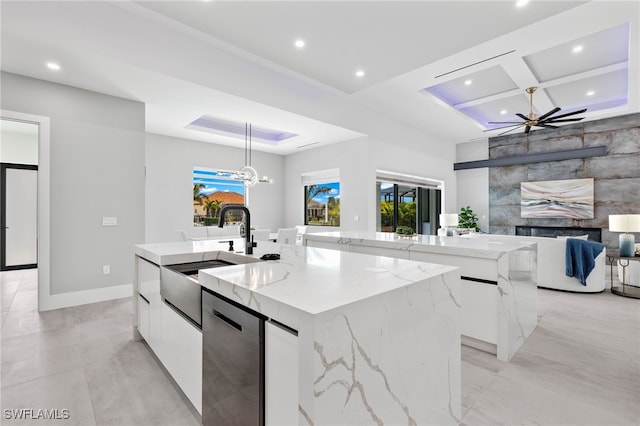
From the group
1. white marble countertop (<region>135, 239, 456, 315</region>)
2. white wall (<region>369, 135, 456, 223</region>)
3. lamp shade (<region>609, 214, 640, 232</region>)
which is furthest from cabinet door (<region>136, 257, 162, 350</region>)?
lamp shade (<region>609, 214, 640, 232</region>)

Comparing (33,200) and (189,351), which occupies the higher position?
(33,200)

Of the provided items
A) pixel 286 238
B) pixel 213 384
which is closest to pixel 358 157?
pixel 286 238

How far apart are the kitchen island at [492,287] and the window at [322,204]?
178 inches

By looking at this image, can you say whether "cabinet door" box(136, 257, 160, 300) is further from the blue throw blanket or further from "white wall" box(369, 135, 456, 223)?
the blue throw blanket

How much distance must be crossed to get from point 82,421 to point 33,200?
6199mm

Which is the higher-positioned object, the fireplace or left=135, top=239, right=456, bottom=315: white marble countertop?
left=135, top=239, right=456, bottom=315: white marble countertop

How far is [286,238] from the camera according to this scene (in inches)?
227

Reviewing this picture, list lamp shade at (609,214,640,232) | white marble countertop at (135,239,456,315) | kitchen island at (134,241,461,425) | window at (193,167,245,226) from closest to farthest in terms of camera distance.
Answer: kitchen island at (134,241,461,425) < white marble countertop at (135,239,456,315) < lamp shade at (609,214,640,232) < window at (193,167,245,226)

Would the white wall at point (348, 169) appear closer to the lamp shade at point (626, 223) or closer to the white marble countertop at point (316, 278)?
the lamp shade at point (626, 223)

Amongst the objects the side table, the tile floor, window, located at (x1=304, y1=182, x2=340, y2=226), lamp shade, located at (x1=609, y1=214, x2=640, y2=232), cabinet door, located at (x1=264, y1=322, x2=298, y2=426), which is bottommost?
the tile floor

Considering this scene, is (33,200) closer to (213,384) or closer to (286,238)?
(286,238)

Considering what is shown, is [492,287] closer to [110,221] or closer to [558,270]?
[558,270]

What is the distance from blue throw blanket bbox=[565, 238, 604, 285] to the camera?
4016 mm

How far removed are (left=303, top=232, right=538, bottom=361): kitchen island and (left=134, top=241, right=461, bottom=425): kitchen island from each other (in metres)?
0.96
